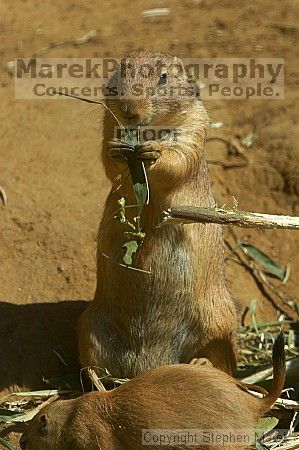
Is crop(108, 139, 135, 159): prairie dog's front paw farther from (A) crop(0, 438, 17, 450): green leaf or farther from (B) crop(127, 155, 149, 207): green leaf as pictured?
(A) crop(0, 438, 17, 450): green leaf

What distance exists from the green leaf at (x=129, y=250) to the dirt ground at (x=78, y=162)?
44.5 inches

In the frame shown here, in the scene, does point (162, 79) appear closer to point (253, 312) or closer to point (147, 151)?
point (147, 151)

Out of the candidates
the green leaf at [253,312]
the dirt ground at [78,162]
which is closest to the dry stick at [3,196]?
the dirt ground at [78,162]

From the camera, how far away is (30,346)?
7414mm

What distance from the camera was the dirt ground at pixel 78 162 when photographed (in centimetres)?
766

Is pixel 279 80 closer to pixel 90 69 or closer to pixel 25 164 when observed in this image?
pixel 90 69

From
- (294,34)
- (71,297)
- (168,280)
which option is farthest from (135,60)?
(294,34)

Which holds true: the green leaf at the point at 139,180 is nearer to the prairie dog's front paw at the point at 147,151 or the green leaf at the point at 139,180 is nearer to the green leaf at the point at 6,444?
the prairie dog's front paw at the point at 147,151

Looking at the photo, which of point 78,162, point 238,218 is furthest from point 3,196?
point 238,218

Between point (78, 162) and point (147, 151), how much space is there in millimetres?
2571

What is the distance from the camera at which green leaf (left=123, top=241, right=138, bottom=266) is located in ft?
21.8

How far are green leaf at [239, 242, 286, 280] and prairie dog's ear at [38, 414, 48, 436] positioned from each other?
3235mm

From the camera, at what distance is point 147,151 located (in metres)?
6.54

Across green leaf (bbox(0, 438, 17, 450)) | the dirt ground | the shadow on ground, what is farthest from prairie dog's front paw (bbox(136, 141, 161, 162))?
green leaf (bbox(0, 438, 17, 450))
